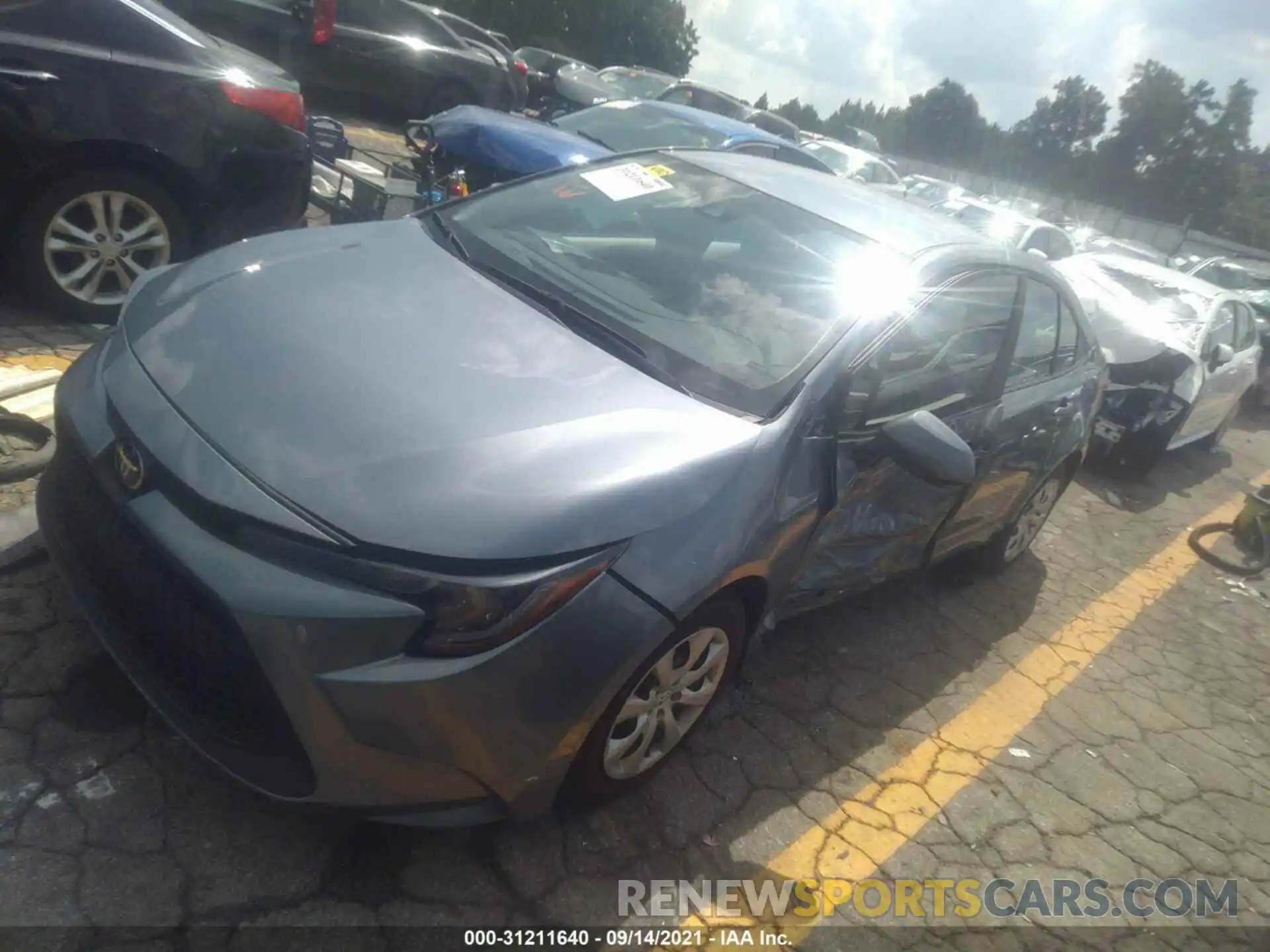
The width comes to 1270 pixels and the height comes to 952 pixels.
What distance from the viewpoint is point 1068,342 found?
4.30 metres

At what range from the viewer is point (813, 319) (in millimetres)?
2834

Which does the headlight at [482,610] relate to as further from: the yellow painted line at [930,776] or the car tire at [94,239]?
the car tire at [94,239]

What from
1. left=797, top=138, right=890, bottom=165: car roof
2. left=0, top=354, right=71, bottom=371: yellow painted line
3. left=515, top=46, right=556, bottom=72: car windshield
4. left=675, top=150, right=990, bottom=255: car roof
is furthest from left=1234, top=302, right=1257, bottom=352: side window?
left=515, top=46, right=556, bottom=72: car windshield

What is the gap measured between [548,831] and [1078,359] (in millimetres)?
3314

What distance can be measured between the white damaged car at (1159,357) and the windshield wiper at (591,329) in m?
5.03

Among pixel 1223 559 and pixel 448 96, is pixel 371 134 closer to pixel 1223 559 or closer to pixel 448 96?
pixel 448 96

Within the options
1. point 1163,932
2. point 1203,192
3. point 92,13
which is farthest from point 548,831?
point 1203,192

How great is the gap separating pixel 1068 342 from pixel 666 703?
9.39 ft

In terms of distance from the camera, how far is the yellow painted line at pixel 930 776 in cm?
267

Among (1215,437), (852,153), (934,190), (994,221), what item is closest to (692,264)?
(1215,437)

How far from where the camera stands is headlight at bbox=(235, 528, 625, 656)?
75.2 inches

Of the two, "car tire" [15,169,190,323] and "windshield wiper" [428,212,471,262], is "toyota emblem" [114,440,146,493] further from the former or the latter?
"car tire" [15,169,190,323]

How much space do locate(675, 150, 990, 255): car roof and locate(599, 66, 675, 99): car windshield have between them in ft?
38.9

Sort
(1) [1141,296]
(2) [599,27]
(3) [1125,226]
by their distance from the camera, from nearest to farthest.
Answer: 1. (1) [1141,296]
2. (3) [1125,226]
3. (2) [599,27]
